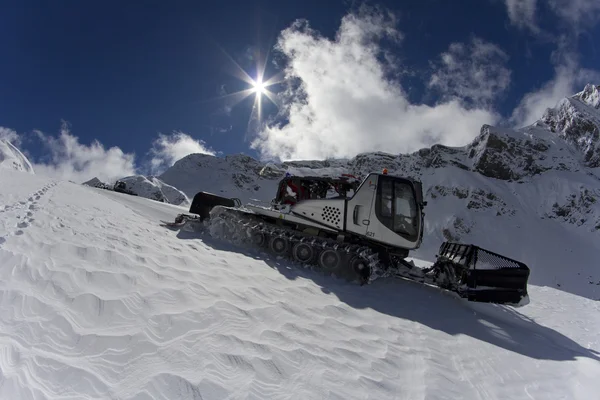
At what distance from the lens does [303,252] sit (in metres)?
8.43

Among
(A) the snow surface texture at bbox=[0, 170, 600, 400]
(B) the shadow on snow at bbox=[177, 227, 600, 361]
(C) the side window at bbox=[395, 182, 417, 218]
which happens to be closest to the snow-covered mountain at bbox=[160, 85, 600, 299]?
(B) the shadow on snow at bbox=[177, 227, 600, 361]

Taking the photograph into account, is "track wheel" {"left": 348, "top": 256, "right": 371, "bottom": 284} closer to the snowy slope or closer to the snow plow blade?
the snow plow blade

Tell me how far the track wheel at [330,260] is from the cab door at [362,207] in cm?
90

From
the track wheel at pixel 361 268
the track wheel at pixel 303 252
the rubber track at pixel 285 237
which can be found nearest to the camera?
the track wheel at pixel 361 268

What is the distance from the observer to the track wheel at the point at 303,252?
8.30 m

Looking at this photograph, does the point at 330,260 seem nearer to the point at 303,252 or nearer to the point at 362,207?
the point at 303,252

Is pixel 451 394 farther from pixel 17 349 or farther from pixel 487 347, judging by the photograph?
pixel 17 349

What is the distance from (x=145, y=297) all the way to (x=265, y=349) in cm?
157

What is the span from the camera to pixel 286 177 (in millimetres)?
10477

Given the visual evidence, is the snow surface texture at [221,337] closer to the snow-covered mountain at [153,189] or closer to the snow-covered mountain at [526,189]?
the snow-covered mountain at [526,189]

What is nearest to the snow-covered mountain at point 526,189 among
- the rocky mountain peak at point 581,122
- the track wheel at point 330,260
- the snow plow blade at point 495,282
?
the rocky mountain peak at point 581,122

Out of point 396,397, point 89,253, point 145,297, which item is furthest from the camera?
point 89,253

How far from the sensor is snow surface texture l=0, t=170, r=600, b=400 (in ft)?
8.28

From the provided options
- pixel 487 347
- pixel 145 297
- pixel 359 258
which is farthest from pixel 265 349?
pixel 359 258
